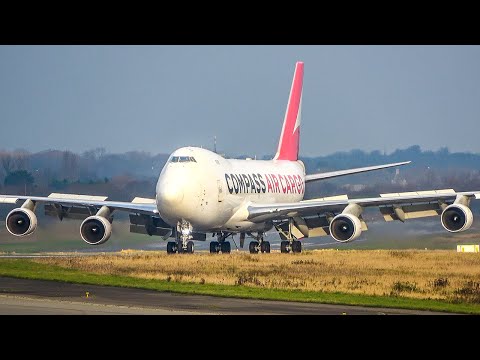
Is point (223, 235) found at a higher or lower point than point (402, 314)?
higher

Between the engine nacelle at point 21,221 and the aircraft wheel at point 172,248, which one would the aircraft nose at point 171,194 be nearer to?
the aircraft wheel at point 172,248

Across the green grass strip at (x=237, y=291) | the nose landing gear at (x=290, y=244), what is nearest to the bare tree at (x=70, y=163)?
the nose landing gear at (x=290, y=244)

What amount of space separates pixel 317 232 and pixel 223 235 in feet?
16.2

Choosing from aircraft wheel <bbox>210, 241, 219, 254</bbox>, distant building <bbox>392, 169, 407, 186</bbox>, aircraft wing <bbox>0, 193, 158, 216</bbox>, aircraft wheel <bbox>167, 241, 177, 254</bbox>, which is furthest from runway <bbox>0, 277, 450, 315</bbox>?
distant building <bbox>392, 169, 407, 186</bbox>

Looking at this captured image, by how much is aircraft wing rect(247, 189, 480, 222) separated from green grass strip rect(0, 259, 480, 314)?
1689 cm

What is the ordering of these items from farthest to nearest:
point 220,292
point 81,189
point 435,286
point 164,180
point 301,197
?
point 301,197, point 81,189, point 164,180, point 435,286, point 220,292

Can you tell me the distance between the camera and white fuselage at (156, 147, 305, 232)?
174ft

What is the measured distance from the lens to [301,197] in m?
71.2

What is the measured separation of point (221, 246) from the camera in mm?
60844

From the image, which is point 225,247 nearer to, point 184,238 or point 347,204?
point 184,238

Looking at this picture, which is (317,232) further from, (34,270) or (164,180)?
(34,270)

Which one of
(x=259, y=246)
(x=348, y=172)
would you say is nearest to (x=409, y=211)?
(x=348, y=172)

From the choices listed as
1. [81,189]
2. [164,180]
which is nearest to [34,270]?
[164,180]
